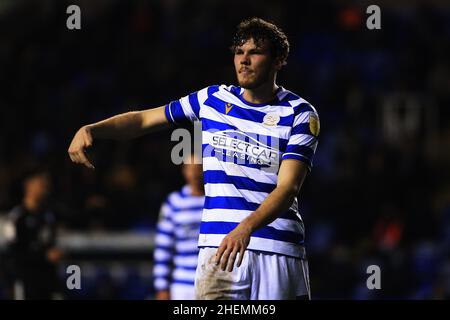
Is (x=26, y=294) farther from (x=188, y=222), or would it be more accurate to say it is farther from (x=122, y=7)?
(x=122, y=7)

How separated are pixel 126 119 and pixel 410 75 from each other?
33.3 feet

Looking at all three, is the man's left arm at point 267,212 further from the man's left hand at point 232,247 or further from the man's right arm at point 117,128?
the man's right arm at point 117,128

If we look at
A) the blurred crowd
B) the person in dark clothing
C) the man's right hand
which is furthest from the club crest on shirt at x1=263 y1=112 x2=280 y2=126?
the blurred crowd

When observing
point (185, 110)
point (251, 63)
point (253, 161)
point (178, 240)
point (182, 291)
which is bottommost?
point (182, 291)

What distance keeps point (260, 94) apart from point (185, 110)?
1.40ft

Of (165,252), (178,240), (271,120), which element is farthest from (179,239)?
(271,120)

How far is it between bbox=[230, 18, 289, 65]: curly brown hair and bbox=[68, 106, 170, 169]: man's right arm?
57 cm

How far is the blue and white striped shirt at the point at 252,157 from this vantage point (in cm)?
531

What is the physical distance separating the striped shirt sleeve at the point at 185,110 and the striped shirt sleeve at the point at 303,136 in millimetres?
551

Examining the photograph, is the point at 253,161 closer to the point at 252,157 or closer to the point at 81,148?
the point at 252,157

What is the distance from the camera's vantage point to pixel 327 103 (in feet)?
48.1

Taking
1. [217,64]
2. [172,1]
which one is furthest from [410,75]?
[172,1]

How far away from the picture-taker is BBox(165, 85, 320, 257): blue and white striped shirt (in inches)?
209

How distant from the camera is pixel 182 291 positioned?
8.40m
